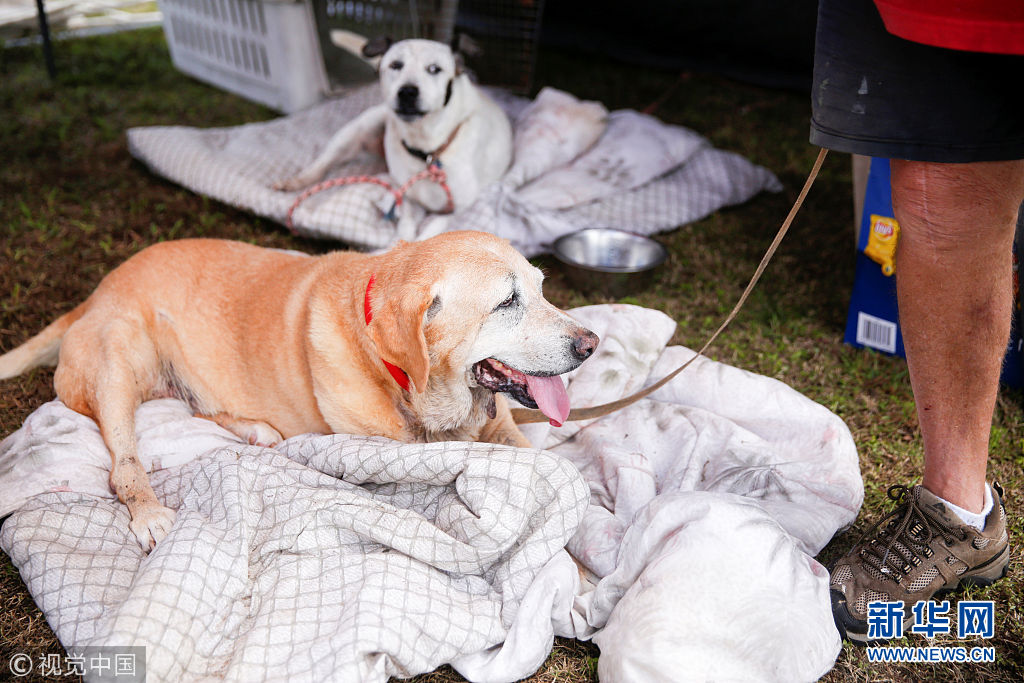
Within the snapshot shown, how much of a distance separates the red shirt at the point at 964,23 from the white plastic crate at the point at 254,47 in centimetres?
423

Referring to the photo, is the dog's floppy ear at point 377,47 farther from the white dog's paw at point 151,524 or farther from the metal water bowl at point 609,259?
the white dog's paw at point 151,524

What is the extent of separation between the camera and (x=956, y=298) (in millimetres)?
1965

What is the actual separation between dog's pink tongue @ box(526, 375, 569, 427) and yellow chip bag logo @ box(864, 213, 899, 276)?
5.09ft

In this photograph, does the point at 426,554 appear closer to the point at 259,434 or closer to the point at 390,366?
the point at 390,366

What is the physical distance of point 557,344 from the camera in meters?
2.20

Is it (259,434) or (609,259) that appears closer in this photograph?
(259,434)

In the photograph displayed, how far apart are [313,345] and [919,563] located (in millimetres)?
1805

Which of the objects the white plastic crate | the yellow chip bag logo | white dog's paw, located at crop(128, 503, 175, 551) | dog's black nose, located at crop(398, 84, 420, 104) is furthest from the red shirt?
the white plastic crate

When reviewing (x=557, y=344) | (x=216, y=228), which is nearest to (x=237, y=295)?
(x=557, y=344)

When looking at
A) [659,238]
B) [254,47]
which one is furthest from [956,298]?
[254,47]

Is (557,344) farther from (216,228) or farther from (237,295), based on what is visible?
(216,228)

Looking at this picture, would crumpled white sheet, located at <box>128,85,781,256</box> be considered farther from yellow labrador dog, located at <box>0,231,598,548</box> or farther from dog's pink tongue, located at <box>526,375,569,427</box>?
dog's pink tongue, located at <box>526,375,569,427</box>

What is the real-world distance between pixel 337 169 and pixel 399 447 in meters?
2.95

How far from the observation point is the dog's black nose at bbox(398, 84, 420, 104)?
158 inches
